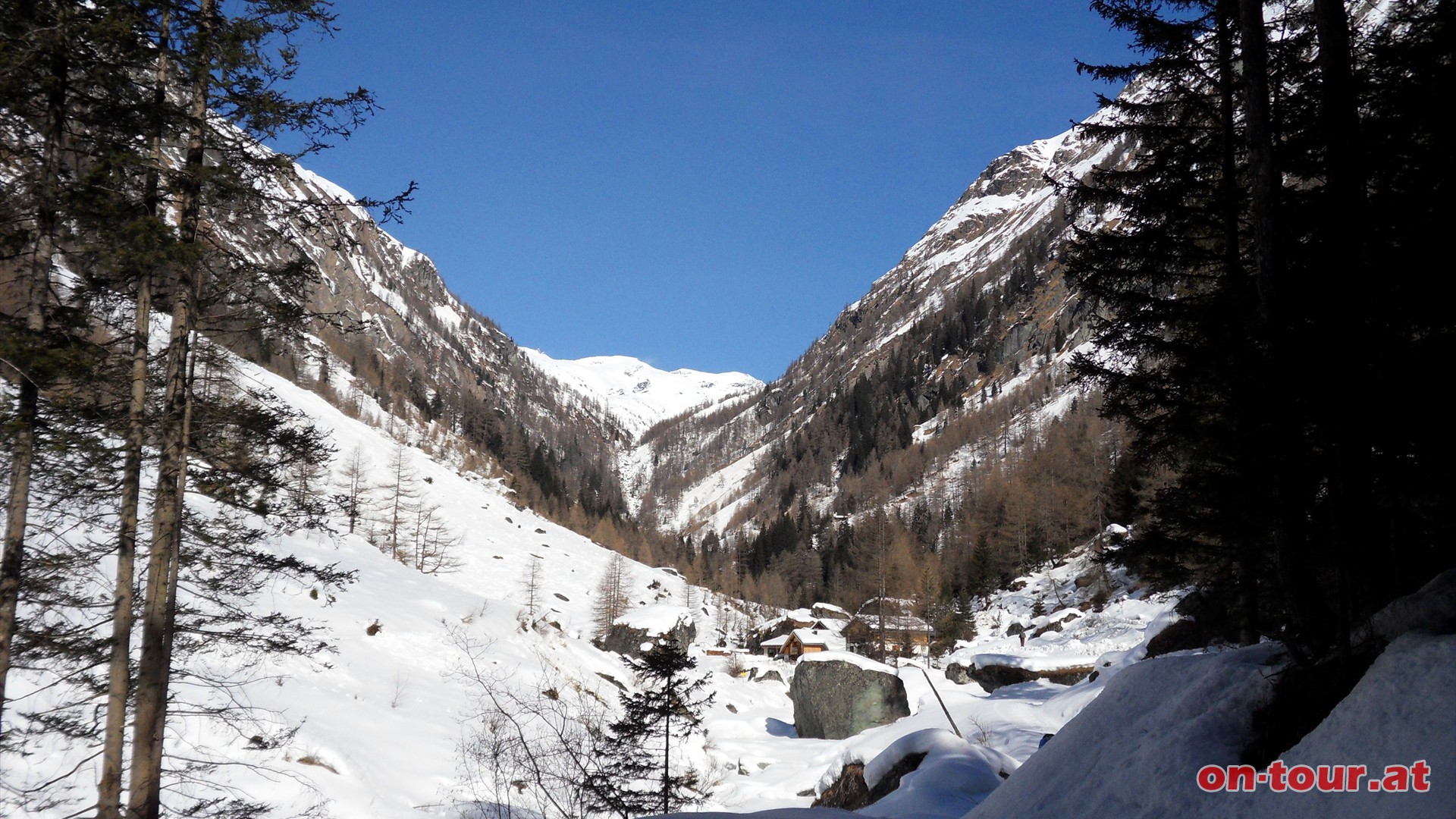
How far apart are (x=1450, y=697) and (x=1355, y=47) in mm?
7778

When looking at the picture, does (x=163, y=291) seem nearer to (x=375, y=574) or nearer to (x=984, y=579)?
(x=375, y=574)

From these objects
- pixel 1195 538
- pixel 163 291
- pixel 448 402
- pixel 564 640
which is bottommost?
pixel 564 640

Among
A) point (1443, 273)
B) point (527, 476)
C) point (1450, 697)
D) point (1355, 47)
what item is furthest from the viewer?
point (527, 476)

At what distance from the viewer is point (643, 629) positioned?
1762 inches

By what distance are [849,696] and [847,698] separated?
0.10 metres

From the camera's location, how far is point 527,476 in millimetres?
115500

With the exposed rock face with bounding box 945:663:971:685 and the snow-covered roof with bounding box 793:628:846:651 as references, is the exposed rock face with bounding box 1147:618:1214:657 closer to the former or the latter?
the exposed rock face with bounding box 945:663:971:685

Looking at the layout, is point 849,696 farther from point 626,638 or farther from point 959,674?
point 626,638

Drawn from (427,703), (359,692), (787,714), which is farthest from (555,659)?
(787,714)

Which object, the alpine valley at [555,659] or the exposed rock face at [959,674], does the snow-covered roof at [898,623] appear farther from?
the exposed rock face at [959,674]

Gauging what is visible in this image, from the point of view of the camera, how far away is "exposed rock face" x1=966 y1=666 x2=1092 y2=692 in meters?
24.7

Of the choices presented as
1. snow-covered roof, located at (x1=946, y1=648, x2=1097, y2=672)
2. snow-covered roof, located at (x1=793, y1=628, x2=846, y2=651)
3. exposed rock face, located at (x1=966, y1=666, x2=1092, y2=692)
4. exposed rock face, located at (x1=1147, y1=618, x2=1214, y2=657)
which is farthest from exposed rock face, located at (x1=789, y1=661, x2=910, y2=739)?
snow-covered roof, located at (x1=793, y1=628, x2=846, y2=651)

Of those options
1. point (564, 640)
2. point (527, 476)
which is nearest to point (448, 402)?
point (527, 476)

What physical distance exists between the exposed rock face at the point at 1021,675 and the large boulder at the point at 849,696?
165 inches
